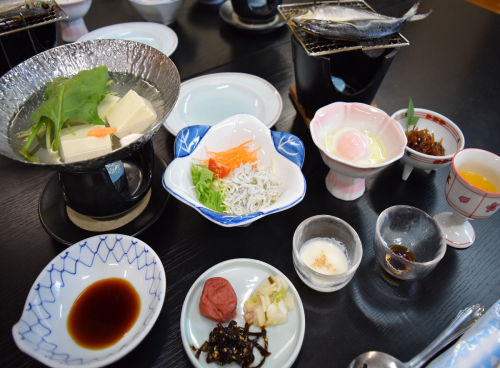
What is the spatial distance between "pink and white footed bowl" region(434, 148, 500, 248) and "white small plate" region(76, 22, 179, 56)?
68.1 inches

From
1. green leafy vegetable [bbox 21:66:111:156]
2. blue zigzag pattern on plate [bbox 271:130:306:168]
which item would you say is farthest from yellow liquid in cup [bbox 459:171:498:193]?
green leafy vegetable [bbox 21:66:111:156]

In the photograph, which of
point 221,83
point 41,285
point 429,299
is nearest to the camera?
point 41,285

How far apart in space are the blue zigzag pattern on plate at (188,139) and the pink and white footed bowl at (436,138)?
2.81 feet

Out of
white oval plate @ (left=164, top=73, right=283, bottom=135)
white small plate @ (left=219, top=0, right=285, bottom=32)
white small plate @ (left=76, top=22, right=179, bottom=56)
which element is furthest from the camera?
white small plate @ (left=219, top=0, right=285, bottom=32)

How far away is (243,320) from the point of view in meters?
1.03

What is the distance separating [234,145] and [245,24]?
139 centimetres

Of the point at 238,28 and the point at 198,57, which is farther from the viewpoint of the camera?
the point at 238,28

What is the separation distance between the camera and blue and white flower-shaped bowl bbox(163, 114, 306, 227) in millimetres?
1097

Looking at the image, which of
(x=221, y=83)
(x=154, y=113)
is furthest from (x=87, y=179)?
(x=221, y=83)

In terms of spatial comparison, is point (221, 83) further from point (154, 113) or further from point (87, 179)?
point (87, 179)

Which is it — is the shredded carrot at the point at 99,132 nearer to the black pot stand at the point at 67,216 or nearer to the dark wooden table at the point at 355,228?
the black pot stand at the point at 67,216

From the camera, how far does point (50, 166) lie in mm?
889

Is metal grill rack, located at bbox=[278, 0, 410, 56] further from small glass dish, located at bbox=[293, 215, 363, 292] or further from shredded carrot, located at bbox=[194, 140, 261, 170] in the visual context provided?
small glass dish, located at bbox=[293, 215, 363, 292]

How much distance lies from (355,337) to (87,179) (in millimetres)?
1013
